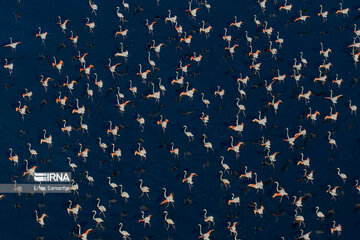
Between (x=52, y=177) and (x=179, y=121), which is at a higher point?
(x=179, y=121)

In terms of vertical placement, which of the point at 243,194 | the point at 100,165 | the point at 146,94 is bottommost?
the point at 243,194

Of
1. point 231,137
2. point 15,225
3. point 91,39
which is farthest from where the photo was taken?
point 91,39

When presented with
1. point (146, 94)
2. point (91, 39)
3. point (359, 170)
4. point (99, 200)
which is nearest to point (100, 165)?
point (99, 200)

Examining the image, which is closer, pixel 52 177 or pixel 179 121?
pixel 52 177

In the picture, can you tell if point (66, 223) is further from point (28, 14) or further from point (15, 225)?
point (28, 14)

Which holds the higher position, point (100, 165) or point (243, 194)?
point (100, 165)

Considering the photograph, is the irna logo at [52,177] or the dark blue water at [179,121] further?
the irna logo at [52,177]

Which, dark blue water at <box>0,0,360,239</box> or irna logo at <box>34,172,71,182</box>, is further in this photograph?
irna logo at <box>34,172,71,182</box>

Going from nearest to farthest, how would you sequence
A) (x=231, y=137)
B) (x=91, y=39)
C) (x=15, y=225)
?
(x=15, y=225)
(x=231, y=137)
(x=91, y=39)
